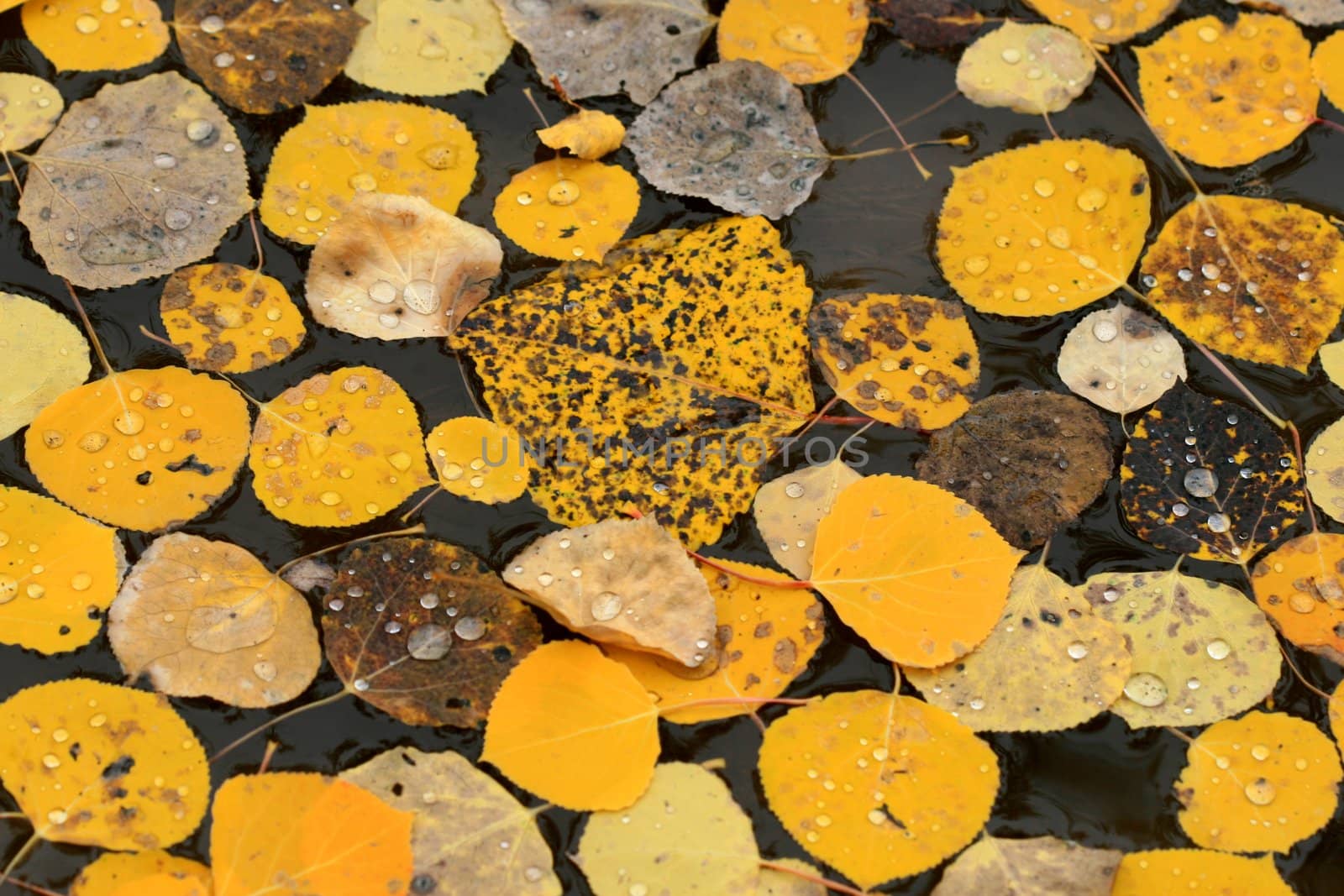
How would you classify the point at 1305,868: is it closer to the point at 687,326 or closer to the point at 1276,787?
the point at 1276,787

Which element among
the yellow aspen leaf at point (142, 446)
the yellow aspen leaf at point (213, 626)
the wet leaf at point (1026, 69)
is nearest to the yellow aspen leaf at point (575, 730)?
the yellow aspen leaf at point (213, 626)

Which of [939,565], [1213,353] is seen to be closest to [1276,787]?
[939,565]

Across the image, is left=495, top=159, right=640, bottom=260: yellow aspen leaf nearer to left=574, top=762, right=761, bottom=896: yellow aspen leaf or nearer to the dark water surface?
the dark water surface

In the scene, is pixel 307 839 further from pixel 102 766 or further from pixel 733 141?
pixel 733 141

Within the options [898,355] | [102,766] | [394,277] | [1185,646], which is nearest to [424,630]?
[102,766]

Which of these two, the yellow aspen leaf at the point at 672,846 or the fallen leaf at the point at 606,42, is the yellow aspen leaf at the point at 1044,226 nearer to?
the fallen leaf at the point at 606,42
